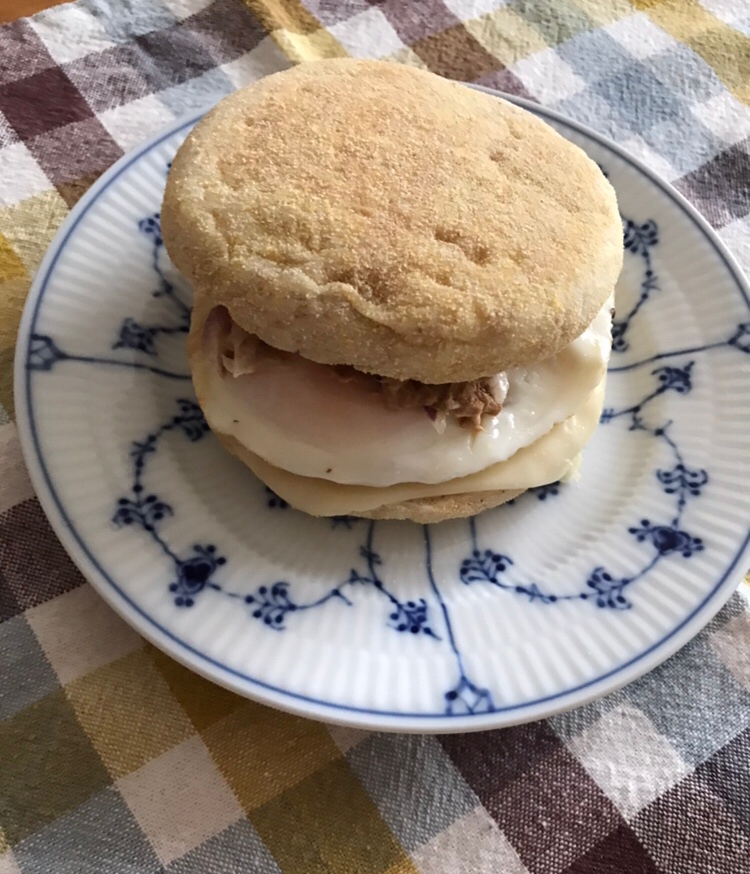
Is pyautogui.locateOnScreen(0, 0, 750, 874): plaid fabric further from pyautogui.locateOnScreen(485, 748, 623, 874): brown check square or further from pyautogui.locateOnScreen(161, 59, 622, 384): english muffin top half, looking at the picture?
pyautogui.locateOnScreen(161, 59, 622, 384): english muffin top half

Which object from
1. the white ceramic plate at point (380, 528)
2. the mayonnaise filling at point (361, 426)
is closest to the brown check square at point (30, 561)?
the white ceramic plate at point (380, 528)

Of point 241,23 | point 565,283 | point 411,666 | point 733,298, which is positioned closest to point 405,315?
point 565,283

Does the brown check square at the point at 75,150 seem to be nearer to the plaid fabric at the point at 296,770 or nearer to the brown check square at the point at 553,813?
the plaid fabric at the point at 296,770

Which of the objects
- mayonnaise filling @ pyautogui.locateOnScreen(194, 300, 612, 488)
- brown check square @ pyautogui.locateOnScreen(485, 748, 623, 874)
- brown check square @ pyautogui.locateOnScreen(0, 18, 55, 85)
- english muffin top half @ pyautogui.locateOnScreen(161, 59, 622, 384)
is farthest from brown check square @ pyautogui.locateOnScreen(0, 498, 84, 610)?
brown check square @ pyautogui.locateOnScreen(0, 18, 55, 85)

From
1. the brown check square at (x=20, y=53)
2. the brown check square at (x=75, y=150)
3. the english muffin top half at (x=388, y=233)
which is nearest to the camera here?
the english muffin top half at (x=388, y=233)

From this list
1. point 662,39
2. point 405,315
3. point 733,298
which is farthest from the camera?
point 662,39

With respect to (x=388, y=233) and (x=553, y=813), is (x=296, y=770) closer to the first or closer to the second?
(x=553, y=813)

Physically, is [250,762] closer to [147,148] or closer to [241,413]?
[241,413]

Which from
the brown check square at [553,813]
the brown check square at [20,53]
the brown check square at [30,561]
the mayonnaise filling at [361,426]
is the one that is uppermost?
the mayonnaise filling at [361,426]
